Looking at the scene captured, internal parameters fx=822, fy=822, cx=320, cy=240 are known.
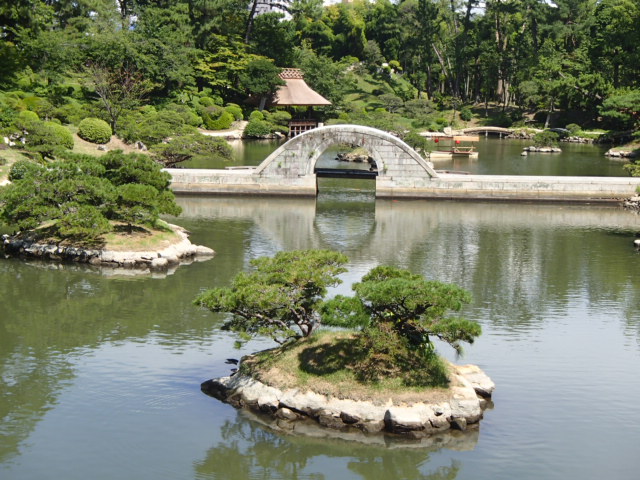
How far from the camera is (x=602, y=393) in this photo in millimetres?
22047

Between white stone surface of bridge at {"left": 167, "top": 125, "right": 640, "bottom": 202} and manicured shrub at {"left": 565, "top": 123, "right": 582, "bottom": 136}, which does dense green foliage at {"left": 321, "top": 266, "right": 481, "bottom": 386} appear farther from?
manicured shrub at {"left": 565, "top": 123, "right": 582, "bottom": 136}

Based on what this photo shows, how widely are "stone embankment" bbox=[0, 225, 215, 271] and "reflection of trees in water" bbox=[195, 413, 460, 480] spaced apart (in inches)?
584

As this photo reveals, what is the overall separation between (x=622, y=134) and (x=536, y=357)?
62.4 meters

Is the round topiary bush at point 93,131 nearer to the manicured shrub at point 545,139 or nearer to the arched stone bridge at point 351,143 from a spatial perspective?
the arched stone bridge at point 351,143

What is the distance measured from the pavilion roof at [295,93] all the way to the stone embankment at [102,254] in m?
50.9

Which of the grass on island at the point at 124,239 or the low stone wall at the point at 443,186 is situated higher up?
the low stone wall at the point at 443,186

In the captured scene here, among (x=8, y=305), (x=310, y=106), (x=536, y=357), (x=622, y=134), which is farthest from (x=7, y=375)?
(x=622, y=134)

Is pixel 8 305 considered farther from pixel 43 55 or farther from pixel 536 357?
pixel 43 55

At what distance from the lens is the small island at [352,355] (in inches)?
772

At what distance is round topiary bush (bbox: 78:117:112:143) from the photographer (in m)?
55.5

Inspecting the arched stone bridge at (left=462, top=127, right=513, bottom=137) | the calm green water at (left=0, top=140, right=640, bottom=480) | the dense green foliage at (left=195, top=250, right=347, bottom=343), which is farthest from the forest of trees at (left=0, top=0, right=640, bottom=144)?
the dense green foliage at (left=195, top=250, right=347, bottom=343)

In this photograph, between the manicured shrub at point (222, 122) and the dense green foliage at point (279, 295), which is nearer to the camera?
the dense green foliage at point (279, 295)

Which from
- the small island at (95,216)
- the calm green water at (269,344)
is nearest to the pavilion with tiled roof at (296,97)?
the calm green water at (269,344)

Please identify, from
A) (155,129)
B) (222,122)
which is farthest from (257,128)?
(155,129)
